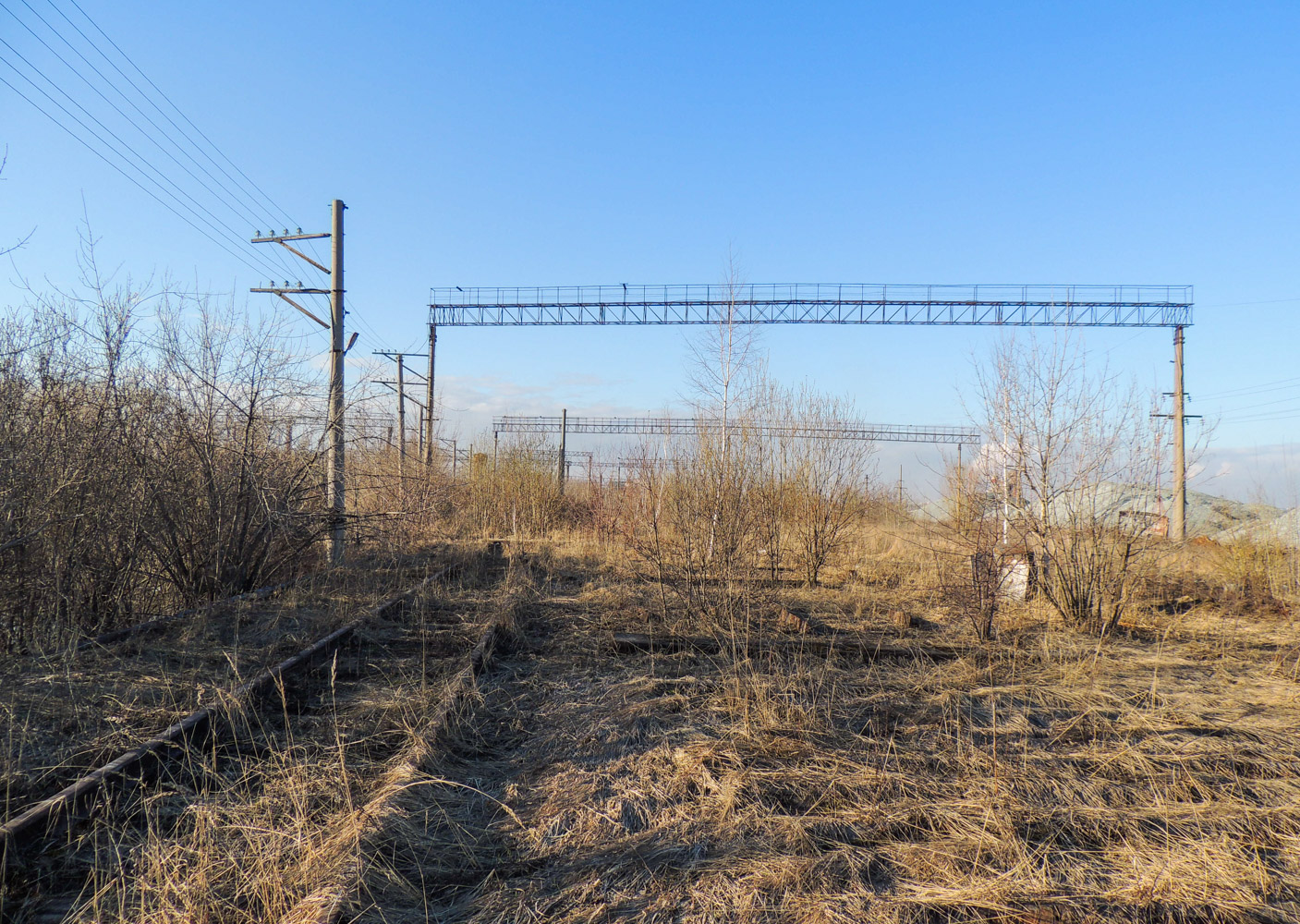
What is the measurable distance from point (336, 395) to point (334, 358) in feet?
11.5

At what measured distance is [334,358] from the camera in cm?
1200

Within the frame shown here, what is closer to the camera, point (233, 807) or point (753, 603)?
point (233, 807)

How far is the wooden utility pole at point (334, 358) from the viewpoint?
29.1 ft

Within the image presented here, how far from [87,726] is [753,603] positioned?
654 cm

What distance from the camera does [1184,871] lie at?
8.86ft

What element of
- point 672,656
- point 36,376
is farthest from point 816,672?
point 36,376

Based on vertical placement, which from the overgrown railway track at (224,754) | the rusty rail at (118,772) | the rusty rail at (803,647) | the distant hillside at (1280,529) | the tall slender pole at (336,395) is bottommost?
the rusty rail at (803,647)

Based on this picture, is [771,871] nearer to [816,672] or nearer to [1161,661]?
[816,672]

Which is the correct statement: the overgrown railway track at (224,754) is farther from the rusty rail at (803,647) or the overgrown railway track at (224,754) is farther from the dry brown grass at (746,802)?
the rusty rail at (803,647)

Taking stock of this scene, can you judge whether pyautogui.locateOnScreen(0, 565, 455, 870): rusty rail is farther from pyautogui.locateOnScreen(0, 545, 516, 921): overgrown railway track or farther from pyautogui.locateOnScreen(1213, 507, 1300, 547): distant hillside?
pyautogui.locateOnScreen(1213, 507, 1300, 547): distant hillside

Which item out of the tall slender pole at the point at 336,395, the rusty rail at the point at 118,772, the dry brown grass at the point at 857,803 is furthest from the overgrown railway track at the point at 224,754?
the tall slender pole at the point at 336,395

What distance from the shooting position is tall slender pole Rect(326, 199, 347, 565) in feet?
29.1

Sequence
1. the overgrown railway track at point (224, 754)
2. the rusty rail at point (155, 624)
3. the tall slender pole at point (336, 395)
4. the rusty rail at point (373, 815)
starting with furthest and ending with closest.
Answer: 1. the tall slender pole at point (336, 395)
2. the rusty rail at point (155, 624)
3. the overgrown railway track at point (224, 754)
4. the rusty rail at point (373, 815)

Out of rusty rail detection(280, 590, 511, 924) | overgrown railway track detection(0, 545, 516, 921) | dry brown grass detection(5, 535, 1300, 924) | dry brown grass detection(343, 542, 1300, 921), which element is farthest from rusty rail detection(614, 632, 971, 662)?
rusty rail detection(280, 590, 511, 924)
